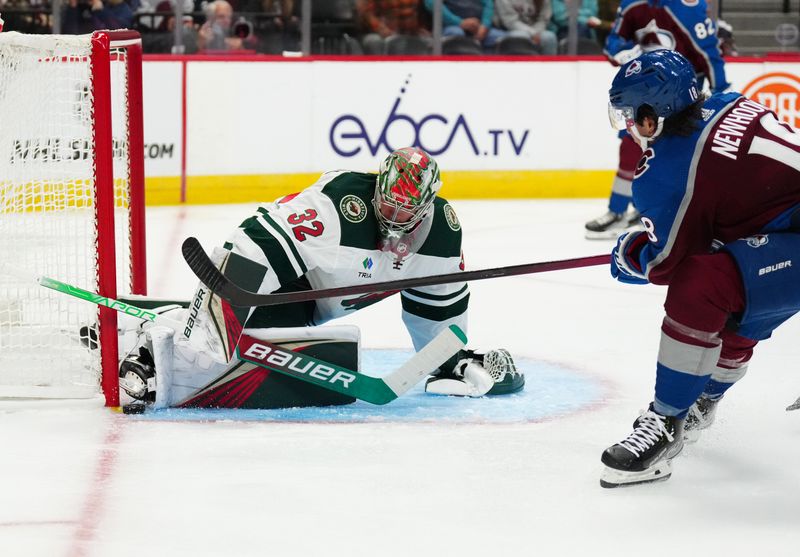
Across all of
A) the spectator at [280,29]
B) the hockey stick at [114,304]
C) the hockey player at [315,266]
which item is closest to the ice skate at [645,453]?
the hockey player at [315,266]

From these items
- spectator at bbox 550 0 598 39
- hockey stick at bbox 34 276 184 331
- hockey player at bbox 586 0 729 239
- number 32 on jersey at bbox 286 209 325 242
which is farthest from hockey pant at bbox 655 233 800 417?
spectator at bbox 550 0 598 39

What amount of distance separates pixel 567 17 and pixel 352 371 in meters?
5.02

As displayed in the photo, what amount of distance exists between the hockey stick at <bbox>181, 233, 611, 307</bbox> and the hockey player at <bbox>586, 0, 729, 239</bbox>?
313 cm

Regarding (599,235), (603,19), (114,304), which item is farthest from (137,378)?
(603,19)

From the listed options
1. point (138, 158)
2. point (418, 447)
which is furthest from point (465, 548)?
point (138, 158)

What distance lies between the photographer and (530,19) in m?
7.55

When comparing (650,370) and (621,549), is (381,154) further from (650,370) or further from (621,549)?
(621,549)

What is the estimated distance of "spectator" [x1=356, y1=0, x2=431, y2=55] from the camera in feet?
23.6

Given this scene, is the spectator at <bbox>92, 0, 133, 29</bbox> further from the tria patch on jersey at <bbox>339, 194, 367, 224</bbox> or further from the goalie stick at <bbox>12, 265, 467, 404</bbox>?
the tria patch on jersey at <bbox>339, 194, 367, 224</bbox>

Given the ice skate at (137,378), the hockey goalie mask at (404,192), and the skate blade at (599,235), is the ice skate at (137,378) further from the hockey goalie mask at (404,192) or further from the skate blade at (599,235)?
the skate blade at (599,235)

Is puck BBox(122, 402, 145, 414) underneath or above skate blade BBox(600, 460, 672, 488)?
underneath

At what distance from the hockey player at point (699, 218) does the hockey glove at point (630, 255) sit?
0.02 meters

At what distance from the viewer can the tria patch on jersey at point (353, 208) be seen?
3.00 meters

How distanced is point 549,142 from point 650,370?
3.84 meters
